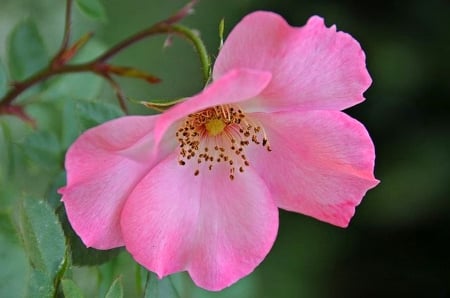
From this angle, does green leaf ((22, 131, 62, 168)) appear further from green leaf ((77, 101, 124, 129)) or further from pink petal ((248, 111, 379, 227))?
pink petal ((248, 111, 379, 227))

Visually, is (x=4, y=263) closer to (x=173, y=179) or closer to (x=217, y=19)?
(x=173, y=179)

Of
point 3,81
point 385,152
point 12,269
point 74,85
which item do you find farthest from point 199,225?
point 385,152

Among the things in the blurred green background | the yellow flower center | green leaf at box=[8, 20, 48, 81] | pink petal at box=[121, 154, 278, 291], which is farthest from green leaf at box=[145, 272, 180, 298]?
the blurred green background

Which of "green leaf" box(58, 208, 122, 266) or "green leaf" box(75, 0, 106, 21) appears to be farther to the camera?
"green leaf" box(75, 0, 106, 21)

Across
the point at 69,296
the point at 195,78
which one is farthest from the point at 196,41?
the point at 195,78

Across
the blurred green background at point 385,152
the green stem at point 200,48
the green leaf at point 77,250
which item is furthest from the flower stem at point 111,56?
the blurred green background at point 385,152

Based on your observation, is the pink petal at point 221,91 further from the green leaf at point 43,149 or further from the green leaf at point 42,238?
the green leaf at point 43,149

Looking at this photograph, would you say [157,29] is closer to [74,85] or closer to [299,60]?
[299,60]
